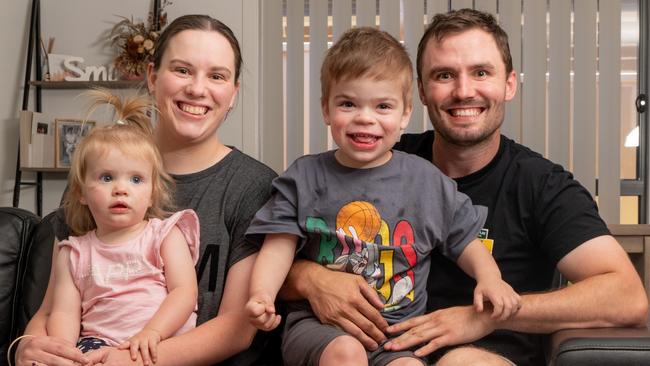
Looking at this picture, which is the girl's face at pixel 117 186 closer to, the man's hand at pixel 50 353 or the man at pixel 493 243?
the man's hand at pixel 50 353

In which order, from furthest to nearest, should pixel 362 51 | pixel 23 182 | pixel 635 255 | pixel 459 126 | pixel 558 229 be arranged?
pixel 23 182
pixel 635 255
pixel 459 126
pixel 558 229
pixel 362 51

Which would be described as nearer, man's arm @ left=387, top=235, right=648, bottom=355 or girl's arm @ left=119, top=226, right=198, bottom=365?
girl's arm @ left=119, top=226, right=198, bottom=365

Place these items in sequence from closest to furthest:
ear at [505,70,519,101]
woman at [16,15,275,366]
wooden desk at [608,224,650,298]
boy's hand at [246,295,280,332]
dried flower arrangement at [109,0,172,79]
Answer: boy's hand at [246,295,280,332] < woman at [16,15,275,366] < ear at [505,70,519,101] < wooden desk at [608,224,650,298] < dried flower arrangement at [109,0,172,79]

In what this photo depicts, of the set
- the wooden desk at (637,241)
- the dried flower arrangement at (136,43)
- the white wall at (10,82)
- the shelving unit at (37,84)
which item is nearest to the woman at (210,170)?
the wooden desk at (637,241)

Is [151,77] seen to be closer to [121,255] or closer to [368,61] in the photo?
[121,255]

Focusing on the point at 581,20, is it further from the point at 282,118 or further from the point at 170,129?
the point at 170,129

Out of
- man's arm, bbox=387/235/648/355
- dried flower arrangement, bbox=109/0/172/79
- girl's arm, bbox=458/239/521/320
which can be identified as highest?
dried flower arrangement, bbox=109/0/172/79

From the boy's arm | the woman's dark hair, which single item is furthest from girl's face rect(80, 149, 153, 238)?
the woman's dark hair

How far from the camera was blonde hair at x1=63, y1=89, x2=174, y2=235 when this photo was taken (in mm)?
1718

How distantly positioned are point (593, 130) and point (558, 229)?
2.99 meters

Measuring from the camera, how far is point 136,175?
5.65ft

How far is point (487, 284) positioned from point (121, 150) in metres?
0.84

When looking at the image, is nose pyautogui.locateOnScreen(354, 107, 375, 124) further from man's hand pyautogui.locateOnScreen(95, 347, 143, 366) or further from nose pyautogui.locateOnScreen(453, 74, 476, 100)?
man's hand pyautogui.locateOnScreen(95, 347, 143, 366)

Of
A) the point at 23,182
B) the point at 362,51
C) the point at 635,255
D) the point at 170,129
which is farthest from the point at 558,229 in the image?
the point at 23,182
